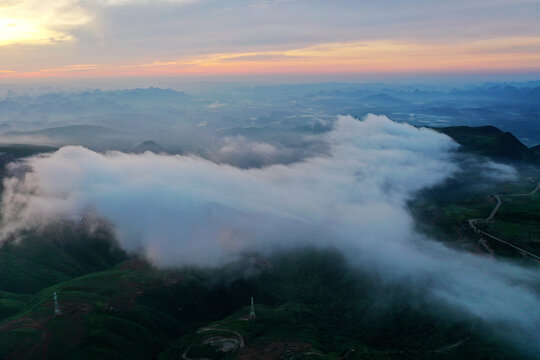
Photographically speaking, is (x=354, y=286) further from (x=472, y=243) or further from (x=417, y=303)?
(x=472, y=243)

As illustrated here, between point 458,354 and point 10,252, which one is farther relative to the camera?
point 10,252

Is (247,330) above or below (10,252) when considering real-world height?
below

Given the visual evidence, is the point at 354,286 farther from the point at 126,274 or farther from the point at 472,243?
the point at 126,274

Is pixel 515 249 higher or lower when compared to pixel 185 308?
higher

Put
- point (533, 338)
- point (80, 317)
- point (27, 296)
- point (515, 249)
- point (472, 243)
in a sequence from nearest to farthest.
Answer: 1. point (533, 338)
2. point (80, 317)
3. point (27, 296)
4. point (515, 249)
5. point (472, 243)

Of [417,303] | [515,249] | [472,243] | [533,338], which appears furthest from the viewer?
[472,243]

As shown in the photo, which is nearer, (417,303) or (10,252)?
(417,303)

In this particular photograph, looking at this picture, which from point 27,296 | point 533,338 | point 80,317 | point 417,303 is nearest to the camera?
point 533,338

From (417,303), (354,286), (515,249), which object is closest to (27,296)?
(354,286)

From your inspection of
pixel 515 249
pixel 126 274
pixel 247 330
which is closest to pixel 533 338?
pixel 515 249
